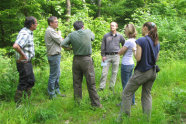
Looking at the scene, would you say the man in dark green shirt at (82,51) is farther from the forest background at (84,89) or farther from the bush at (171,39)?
the bush at (171,39)

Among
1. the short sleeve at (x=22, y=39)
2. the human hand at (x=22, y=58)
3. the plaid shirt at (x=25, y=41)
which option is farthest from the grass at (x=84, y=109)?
the short sleeve at (x=22, y=39)

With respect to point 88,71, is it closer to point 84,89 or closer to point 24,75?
point 24,75

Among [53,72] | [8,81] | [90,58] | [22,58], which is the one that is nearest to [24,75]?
[22,58]

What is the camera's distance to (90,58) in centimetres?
377

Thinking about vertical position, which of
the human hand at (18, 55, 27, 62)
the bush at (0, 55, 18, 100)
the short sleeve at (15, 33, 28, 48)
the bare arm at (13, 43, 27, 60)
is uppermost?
the short sleeve at (15, 33, 28, 48)

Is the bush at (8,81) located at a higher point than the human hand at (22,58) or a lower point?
lower

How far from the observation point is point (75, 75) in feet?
12.7

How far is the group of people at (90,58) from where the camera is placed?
280 cm

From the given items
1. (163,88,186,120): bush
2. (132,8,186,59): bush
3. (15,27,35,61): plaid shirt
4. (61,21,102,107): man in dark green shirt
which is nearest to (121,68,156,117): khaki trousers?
(163,88,186,120): bush

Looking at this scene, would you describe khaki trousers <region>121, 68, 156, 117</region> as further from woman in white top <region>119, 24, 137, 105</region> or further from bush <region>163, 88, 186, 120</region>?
woman in white top <region>119, 24, 137, 105</region>

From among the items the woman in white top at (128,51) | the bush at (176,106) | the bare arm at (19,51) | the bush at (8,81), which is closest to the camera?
the bush at (176,106)

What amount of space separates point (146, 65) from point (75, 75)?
1.74 metres

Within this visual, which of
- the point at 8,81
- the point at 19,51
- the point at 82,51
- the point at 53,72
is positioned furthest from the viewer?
the point at 8,81

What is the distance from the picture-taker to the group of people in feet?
9.19
